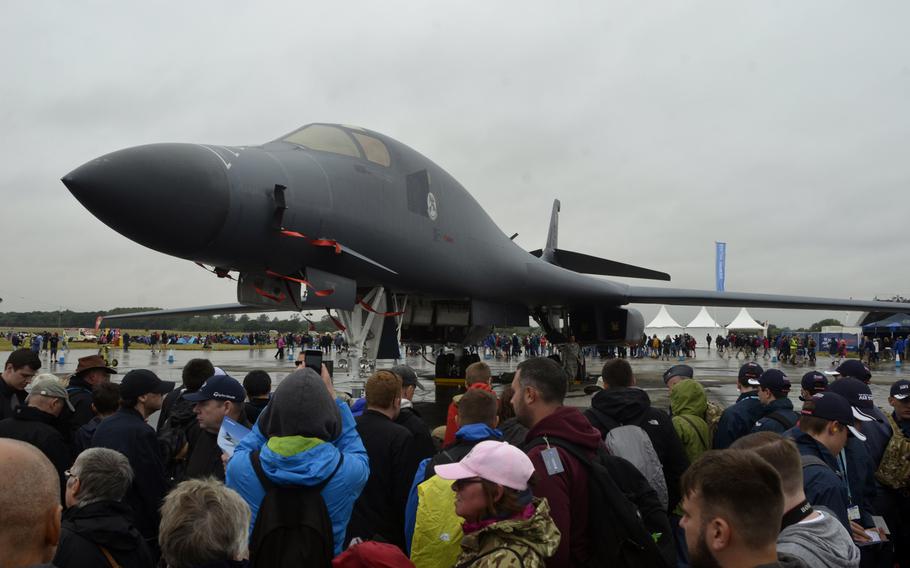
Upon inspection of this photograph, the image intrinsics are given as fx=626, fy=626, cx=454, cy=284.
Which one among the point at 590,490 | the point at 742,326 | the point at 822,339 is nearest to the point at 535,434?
the point at 590,490

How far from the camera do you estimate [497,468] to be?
82.2 inches

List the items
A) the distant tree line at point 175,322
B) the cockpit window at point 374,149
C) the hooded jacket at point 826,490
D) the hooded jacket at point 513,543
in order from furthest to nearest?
the distant tree line at point 175,322, the cockpit window at point 374,149, the hooded jacket at point 826,490, the hooded jacket at point 513,543

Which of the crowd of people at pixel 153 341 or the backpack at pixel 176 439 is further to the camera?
the crowd of people at pixel 153 341

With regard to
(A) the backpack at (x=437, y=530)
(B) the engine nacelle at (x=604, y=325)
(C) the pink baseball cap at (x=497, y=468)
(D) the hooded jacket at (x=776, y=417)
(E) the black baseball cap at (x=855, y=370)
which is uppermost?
(B) the engine nacelle at (x=604, y=325)

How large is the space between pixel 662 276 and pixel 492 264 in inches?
372

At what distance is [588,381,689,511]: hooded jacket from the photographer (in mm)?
3611

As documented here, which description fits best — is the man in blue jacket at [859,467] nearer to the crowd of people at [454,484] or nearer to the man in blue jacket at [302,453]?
the crowd of people at [454,484]

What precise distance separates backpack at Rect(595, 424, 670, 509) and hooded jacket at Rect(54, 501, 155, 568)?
89.6 inches

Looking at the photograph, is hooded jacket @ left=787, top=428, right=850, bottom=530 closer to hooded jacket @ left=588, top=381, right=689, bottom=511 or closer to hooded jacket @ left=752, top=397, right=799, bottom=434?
hooded jacket @ left=588, top=381, right=689, bottom=511

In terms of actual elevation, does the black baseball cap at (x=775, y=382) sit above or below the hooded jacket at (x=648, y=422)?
above

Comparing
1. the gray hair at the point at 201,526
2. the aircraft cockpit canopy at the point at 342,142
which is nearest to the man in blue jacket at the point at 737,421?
the gray hair at the point at 201,526

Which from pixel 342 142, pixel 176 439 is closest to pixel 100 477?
pixel 176 439

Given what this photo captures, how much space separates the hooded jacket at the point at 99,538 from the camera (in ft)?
7.07

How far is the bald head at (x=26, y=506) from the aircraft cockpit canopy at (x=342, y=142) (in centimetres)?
641
